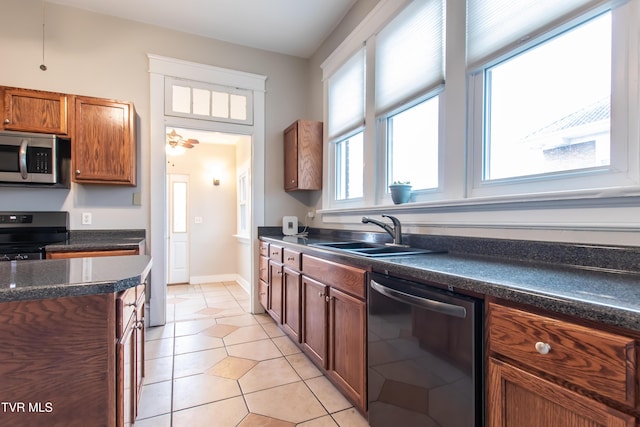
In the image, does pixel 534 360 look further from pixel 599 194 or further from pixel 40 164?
pixel 40 164

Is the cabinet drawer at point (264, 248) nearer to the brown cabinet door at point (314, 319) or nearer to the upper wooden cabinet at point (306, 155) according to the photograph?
the upper wooden cabinet at point (306, 155)

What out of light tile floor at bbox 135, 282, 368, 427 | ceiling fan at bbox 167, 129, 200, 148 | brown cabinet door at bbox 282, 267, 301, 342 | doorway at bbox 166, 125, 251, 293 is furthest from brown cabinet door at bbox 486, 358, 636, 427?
doorway at bbox 166, 125, 251, 293

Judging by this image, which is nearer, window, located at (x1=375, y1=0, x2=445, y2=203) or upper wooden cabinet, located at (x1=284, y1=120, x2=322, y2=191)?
window, located at (x1=375, y1=0, x2=445, y2=203)

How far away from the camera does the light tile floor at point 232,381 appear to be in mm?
1716

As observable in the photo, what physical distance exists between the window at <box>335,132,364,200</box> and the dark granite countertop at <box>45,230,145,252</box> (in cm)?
197

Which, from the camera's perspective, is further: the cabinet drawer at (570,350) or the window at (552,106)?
the window at (552,106)

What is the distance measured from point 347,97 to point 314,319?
6.76 ft

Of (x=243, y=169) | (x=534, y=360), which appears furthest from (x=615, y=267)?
(x=243, y=169)

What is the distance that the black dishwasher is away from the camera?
101 centimetres

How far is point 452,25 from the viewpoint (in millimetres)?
1812

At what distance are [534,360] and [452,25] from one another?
180cm

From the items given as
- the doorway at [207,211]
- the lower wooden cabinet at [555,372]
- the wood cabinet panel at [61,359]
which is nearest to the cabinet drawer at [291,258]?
the wood cabinet panel at [61,359]

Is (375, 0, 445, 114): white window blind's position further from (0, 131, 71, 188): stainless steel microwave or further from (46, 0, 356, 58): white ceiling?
(0, 131, 71, 188): stainless steel microwave

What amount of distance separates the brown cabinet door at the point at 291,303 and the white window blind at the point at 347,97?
1452 millimetres
